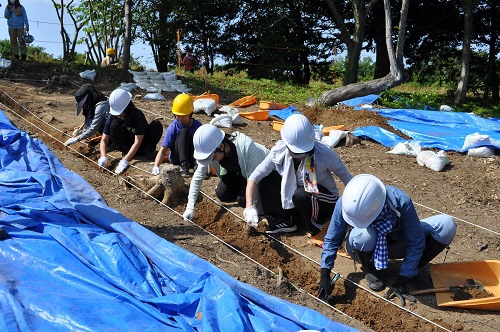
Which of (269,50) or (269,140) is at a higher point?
(269,50)

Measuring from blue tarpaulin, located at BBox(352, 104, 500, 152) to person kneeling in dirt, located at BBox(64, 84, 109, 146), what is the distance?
327 cm

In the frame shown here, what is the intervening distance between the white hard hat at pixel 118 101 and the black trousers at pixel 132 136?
0.29 meters

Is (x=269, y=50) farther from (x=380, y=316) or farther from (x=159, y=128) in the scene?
(x=380, y=316)

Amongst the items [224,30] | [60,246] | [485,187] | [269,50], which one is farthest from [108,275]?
[224,30]

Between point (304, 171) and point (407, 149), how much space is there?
10.1 feet

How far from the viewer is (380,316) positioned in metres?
3.39

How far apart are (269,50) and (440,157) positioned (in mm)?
9872

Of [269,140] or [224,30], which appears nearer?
[269,140]

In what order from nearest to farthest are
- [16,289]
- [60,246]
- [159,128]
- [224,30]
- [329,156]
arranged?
1. [16,289]
2. [60,246]
3. [329,156]
4. [159,128]
5. [224,30]

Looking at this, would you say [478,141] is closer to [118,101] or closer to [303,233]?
[303,233]

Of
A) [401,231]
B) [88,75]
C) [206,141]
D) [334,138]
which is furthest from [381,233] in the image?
[88,75]

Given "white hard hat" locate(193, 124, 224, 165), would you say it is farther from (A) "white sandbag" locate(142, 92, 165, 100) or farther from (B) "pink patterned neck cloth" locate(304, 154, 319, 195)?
(A) "white sandbag" locate(142, 92, 165, 100)

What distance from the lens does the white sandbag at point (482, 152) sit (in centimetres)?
648

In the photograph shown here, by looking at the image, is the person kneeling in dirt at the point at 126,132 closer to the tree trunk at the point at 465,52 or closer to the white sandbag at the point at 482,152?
the white sandbag at the point at 482,152
